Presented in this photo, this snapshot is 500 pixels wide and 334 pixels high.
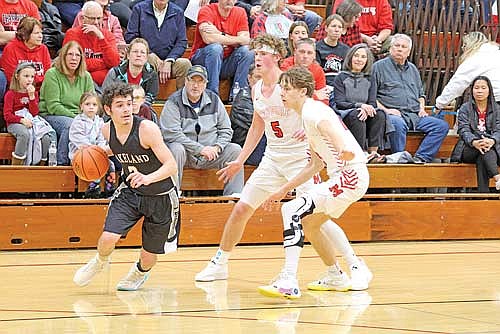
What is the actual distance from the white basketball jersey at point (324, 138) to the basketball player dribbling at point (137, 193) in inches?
31.9

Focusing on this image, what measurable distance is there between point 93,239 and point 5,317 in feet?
10.4

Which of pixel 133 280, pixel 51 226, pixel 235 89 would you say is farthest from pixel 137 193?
pixel 235 89

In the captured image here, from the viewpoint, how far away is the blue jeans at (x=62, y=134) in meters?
8.44

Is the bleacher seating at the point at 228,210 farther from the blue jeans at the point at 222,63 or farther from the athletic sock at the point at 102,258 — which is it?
the athletic sock at the point at 102,258

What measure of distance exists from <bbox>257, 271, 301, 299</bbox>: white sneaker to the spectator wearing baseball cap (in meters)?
3.12

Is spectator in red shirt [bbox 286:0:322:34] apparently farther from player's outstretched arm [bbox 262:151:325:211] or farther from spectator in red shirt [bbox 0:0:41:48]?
player's outstretched arm [bbox 262:151:325:211]

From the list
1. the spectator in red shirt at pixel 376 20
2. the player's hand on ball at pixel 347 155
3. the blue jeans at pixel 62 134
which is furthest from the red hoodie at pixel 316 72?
the player's hand on ball at pixel 347 155

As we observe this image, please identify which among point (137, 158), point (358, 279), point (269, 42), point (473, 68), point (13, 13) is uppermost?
point (269, 42)

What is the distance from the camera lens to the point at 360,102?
9594 millimetres

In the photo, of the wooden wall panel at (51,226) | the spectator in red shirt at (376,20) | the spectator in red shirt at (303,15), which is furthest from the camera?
the spectator in red shirt at (376,20)

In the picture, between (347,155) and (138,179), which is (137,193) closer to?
(138,179)

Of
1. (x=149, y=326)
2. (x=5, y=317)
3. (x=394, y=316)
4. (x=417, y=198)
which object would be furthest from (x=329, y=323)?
(x=417, y=198)

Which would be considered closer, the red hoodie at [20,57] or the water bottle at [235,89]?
the red hoodie at [20,57]

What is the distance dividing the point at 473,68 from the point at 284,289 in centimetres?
545
